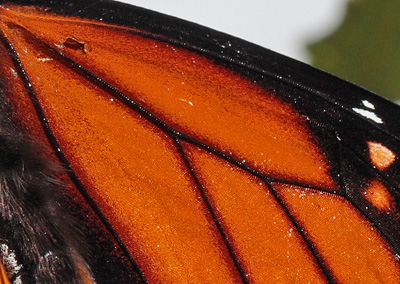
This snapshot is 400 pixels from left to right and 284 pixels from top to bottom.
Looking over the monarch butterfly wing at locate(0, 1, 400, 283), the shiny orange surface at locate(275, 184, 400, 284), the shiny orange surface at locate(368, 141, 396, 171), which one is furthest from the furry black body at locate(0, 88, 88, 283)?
the shiny orange surface at locate(368, 141, 396, 171)

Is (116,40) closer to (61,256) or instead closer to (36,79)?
(36,79)

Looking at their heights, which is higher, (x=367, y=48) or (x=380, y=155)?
(x=367, y=48)

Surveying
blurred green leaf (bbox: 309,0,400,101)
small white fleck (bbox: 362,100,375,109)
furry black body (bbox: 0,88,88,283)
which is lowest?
furry black body (bbox: 0,88,88,283)

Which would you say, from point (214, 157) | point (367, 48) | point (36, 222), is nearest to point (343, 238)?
point (214, 157)

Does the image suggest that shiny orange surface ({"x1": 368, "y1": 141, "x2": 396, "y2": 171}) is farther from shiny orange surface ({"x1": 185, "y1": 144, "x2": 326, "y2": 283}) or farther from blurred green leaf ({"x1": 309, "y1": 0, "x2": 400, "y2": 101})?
blurred green leaf ({"x1": 309, "y1": 0, "x2": 400, "y2": 101})

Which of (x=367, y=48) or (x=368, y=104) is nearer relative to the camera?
(x=368, y=104)

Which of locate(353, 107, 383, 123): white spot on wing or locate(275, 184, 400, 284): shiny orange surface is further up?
locate(353, 107, 383, 123): white spot on wing

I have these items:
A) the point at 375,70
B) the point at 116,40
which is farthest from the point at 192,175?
the point at 375,70

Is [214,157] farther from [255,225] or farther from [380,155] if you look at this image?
[380,155]
